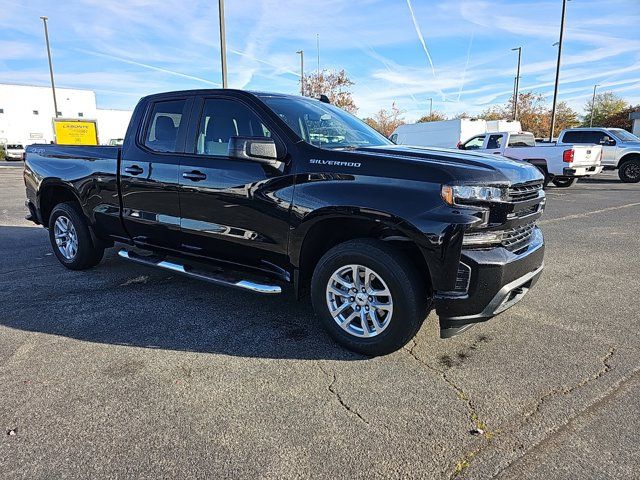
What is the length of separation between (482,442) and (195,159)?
3.14m

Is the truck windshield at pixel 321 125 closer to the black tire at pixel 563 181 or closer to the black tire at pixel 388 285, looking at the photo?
the black tire at pixel 388 285

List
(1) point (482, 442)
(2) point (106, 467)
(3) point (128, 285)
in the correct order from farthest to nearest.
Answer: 1. (3) point (128, 285)
2. (1) point (482, 442)
3. (2) point (106, 467)

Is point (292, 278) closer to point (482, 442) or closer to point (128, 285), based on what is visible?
point (482, 442)

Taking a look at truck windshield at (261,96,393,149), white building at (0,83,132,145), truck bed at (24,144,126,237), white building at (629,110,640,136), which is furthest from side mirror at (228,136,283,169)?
white building at (0,83,132,145)

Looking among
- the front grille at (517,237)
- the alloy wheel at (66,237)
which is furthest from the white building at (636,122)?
the alloy wheel at (66,237)

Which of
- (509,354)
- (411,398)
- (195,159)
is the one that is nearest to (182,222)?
(195,159)

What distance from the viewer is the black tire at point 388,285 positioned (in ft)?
10.2

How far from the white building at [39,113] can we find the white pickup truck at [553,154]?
50.7m

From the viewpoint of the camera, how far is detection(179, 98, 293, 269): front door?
3.67 meters

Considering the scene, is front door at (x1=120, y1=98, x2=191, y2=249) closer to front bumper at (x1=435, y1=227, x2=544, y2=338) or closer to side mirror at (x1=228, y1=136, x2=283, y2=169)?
side mirror at (x1=228, y1=136, x2=283, y2=169)

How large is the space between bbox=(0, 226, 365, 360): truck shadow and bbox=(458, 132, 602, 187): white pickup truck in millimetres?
12706

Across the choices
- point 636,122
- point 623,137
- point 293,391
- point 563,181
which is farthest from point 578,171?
point 636,122

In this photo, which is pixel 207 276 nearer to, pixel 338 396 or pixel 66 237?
pixel 338 396

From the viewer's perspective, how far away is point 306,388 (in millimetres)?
2967
